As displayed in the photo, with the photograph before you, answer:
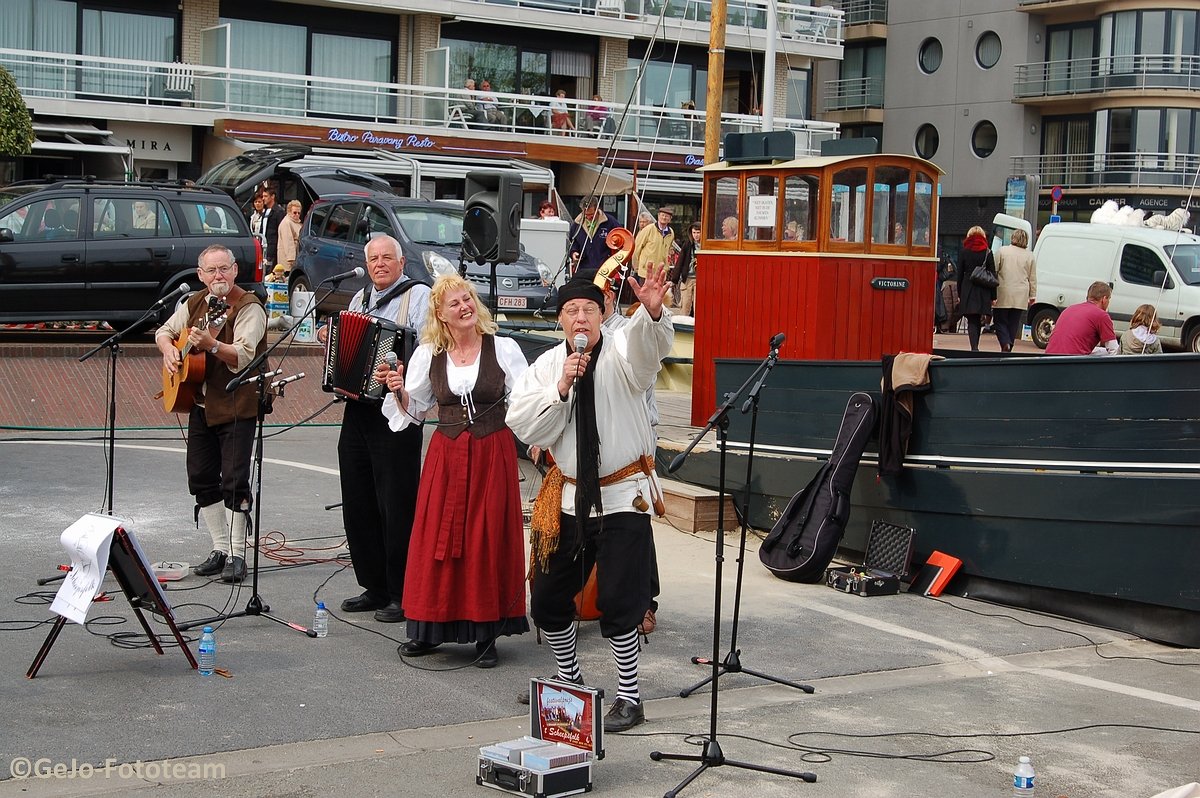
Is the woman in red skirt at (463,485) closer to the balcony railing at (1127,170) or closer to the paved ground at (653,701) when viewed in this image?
the paved ground at (653,701)

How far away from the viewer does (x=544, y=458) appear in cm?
730

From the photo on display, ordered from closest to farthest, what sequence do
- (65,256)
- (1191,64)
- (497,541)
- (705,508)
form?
(497,541) → (705,508) → (65,256) → (1191,64)

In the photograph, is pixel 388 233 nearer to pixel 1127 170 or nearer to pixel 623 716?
pixel 623 716

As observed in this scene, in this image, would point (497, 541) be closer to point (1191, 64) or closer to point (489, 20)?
point (489, 20)

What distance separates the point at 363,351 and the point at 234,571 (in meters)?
1.94

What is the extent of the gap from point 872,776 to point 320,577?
433cm

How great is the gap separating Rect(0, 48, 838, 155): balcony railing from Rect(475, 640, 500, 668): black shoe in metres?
23.8

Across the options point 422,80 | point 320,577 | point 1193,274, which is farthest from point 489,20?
point 320,577

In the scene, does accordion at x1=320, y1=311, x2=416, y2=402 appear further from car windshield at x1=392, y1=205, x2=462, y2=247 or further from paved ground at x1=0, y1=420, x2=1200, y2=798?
car windshield at x1=392, y1=205, x2=462, y2=247

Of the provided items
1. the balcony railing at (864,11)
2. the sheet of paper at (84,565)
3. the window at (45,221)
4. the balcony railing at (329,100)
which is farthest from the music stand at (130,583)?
the balcony railing at (864,11)

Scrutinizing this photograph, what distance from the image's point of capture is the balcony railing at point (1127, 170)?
41.8 metres

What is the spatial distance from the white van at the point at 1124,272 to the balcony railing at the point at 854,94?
1020 inches

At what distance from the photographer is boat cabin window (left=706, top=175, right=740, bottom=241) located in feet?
37.6

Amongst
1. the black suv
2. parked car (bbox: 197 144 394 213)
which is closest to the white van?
parked car (bbox: 197 144 394 213)
